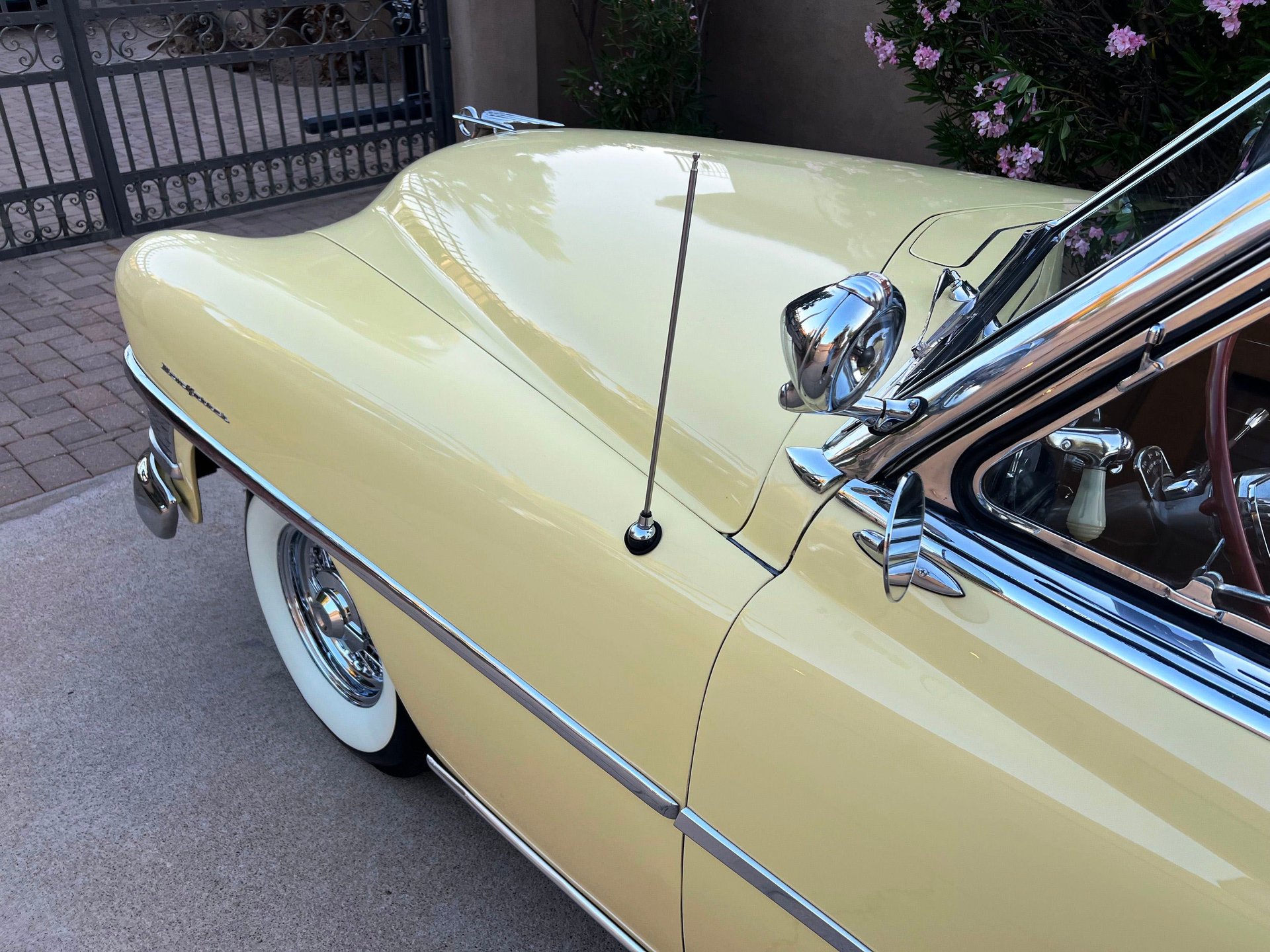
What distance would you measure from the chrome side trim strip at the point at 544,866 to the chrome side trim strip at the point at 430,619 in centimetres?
37

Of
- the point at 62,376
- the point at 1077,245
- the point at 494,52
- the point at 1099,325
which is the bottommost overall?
the point at 62,376

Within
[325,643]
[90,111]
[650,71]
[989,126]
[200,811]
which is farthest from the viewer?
[650,71]

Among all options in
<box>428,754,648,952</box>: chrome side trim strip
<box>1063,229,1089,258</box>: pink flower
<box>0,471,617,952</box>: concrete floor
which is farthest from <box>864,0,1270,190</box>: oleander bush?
<box>0,471,617,952</box>: concrete floor

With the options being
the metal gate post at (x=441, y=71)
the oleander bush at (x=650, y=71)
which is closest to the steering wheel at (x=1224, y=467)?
the oleander bush at (x=650, y=71)

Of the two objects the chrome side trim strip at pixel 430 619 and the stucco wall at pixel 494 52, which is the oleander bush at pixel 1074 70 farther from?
the stucco wall at pixel 494 52

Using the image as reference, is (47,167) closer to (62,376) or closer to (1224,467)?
(62,376)

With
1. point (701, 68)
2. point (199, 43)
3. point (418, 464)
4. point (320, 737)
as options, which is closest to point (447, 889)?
point (320, 737)

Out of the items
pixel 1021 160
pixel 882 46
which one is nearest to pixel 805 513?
pixel 1021 160

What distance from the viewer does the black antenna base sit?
50.3 inches

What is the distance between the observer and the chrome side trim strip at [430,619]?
1318 mm

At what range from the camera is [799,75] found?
5.57 meters

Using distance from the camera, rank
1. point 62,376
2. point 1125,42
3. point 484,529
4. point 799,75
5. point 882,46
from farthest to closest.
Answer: point 799,75
point 62,376
point 882,46
point 1125,42
point 484,529

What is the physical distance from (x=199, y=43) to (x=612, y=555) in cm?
562

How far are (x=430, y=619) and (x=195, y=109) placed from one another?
5.68 m
